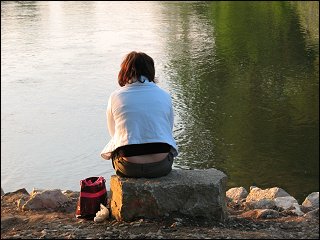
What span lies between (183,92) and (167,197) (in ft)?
49.2

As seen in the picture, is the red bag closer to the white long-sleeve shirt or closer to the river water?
the white long-sleeve shirt

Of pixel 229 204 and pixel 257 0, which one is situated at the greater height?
pixel 229 204

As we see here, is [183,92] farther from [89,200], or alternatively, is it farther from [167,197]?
[167,197]

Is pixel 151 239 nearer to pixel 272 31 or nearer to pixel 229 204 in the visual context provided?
pixel 229 204

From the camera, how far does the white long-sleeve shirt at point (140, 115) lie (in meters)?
5.25

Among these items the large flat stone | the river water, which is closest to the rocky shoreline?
the large flat stone

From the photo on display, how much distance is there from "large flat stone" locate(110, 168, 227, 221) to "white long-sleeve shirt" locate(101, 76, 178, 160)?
0.99ft

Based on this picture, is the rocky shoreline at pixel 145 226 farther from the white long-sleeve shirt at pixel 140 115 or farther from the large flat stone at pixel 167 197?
the white long-sleeve shirt at pixel 140 115

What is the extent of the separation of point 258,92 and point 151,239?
1539 cm

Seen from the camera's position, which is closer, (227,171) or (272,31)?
(227,171)

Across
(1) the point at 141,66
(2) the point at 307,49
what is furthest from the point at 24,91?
(1) the point at 141,66

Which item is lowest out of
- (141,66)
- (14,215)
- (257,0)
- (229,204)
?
(257,0)

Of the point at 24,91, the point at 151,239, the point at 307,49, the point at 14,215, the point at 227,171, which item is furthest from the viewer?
the point at 307,49

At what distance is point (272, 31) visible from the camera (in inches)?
1271
